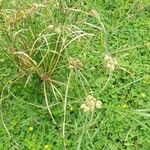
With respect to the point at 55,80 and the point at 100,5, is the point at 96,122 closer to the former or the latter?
the point at 55,80

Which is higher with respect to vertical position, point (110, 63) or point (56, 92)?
point (110, 63)

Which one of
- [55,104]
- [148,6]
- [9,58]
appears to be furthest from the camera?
[148,6]

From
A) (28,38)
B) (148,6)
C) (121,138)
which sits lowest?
(121,138)

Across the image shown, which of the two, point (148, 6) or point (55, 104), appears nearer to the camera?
point (55, 104)

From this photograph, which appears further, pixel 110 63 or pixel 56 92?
pixel 56 92

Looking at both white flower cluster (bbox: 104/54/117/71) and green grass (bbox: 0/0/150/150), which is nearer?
white flower cluster (bbox: 104/54/117/71)

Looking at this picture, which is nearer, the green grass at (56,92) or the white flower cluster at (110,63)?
the white flower cluster at (110,63)

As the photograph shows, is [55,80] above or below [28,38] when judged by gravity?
below

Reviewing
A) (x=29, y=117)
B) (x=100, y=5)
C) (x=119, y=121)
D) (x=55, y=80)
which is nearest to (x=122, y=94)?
(x=119, y=121)
